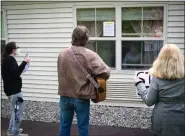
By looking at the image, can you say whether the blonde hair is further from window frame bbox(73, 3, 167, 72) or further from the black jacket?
window frame bbox(73, 3, 167, 72)

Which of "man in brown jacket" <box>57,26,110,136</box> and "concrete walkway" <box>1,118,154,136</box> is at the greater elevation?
"man in brown jacket" <box>57,26,110,136</box>

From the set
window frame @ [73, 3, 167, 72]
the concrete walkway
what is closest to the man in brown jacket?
the concrete walkway

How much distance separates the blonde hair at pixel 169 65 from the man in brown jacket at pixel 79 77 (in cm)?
73

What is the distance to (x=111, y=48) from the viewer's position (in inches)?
282

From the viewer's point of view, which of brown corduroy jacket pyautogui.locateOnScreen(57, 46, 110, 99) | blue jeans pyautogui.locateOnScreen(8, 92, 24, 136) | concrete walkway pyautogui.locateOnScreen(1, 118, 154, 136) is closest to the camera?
brown corduroy jacket pyautogui.locateOnScreen(57, 46, 110, 99)

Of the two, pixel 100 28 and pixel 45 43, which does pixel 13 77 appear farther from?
pixel 100 28

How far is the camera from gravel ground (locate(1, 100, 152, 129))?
247 inches

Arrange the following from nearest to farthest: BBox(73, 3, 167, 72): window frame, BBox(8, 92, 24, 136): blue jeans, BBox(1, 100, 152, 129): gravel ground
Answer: BBox(8, 92, 24, 136): blue jeans < BBox(1, 100, 152, 129): gravel ground < BBox(73, 3, 167, 72): window frame

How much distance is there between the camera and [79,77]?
371 cm

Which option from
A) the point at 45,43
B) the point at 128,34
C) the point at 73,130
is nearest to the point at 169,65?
the point at 73,130

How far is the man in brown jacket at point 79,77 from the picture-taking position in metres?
3.71

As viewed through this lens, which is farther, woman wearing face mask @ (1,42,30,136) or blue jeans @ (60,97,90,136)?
woman wearing face mask @ (1,42,30,136)

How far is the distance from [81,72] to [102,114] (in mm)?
3202

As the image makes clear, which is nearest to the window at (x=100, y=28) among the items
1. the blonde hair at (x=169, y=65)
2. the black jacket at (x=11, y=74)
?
the black jacket at (x=11, y=74)
